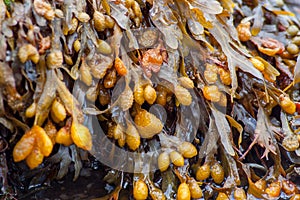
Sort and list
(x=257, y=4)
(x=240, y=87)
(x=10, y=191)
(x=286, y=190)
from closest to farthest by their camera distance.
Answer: (x=10, y=191), (x=286, y=190), (x=240, y=87), (x=257, y=4)

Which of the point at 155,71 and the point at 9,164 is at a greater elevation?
the point at 155,71

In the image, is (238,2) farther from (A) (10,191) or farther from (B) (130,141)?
(A) (10,191)

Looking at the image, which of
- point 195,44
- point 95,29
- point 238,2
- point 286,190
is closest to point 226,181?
point 286,190

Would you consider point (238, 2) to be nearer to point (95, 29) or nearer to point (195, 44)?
point (195, 44)

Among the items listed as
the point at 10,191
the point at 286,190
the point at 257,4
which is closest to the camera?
the point at 10,191

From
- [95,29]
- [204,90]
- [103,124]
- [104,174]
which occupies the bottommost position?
[104,174]

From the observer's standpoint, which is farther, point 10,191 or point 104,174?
point 104,174
